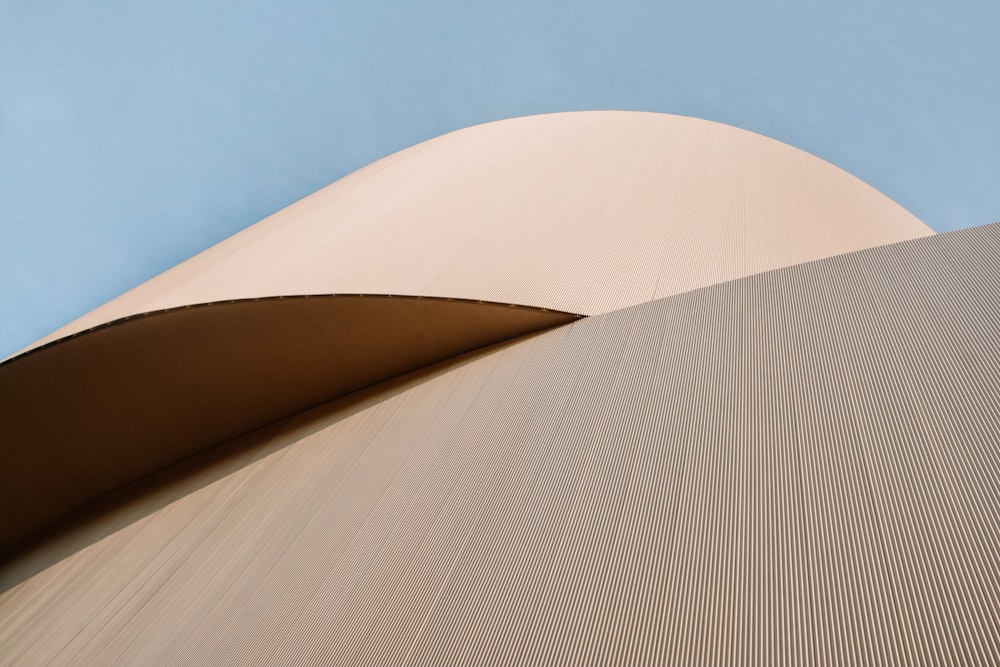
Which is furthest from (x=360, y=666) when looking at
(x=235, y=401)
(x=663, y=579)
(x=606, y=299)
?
(x=235, y=401)

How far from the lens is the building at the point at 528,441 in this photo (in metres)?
2.94

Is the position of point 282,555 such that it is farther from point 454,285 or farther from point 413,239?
→ point 413,239

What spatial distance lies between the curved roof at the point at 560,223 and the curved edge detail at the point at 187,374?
0.22 metres

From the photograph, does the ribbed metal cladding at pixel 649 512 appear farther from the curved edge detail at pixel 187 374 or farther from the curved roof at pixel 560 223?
the curved roof at pixel 560 223

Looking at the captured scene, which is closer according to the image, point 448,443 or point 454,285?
point 448,443

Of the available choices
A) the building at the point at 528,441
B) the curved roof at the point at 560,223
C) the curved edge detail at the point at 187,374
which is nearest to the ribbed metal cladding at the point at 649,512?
the building at the point at 528,441

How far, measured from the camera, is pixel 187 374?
308 inches

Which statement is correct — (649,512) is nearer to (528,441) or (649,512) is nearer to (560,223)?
(528,441)

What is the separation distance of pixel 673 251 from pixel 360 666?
5546 millimetres

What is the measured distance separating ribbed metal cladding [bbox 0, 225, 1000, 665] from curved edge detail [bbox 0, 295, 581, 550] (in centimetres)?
103

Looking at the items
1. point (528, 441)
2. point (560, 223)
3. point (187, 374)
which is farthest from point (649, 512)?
point (187, 374)

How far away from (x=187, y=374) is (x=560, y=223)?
4742 mm

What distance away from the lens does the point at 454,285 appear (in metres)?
6.97

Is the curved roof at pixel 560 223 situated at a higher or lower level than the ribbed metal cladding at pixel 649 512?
higher
